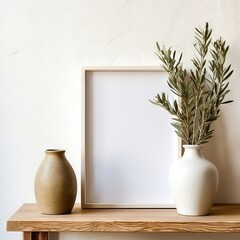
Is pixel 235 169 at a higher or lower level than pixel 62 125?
lower

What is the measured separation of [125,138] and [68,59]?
0.71ft

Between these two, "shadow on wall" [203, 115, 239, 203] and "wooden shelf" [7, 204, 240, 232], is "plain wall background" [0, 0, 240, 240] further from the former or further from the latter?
"wooden shelf" [7, 204, 240, 232]

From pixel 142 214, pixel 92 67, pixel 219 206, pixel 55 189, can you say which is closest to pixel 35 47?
pixel 92 67

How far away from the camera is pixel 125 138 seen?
1082 mm

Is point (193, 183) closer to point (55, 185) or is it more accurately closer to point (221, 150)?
point (221, 150)

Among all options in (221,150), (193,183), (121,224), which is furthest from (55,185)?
(221,150)

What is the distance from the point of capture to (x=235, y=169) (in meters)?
1.10

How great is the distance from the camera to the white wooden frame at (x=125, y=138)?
1.08 metres

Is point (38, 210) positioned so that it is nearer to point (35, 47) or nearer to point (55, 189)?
point (55, 189)

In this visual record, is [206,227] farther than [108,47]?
No

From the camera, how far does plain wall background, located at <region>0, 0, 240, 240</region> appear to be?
1102 mm

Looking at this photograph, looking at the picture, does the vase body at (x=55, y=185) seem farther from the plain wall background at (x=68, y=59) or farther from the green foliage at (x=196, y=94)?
the green foliage at (x=196, y=94)

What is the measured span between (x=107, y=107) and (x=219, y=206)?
326 millimetres

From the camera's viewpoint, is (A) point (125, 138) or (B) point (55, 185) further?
(A) point (125, 138)
